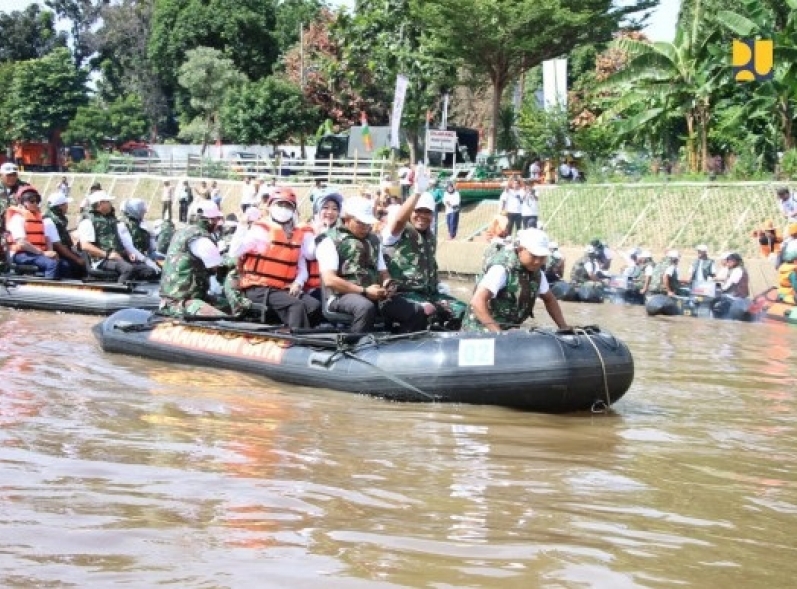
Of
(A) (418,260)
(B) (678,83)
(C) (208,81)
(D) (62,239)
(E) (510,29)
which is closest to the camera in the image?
(A) (418,260)

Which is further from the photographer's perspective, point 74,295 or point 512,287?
point 74,295

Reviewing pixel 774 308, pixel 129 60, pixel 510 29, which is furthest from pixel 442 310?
pixel 129 60

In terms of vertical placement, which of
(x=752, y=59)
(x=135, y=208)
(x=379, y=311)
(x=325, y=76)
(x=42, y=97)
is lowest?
(x=379, y=311)

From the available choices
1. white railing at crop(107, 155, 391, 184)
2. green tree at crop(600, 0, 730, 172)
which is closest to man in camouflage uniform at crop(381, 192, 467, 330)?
green tree at crop(600, 0, 730, 172)

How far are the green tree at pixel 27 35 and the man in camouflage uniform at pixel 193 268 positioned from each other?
193 feet

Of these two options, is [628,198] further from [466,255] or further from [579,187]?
[466,255]

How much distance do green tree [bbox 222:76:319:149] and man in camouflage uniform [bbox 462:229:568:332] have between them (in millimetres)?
37779

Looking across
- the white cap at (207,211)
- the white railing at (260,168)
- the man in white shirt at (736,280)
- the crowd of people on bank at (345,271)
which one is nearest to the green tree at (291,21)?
the white railing at (260,168)

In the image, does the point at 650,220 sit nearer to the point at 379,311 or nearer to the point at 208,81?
the point at 379,311

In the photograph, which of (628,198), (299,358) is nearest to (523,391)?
(299,358)

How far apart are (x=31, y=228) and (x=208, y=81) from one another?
38317 millimetres

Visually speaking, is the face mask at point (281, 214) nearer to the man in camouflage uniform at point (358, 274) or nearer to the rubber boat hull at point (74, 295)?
the man in camouflage uniform at point (358, 274)

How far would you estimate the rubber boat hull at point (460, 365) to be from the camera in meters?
9.03

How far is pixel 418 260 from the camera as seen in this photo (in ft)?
34.5
